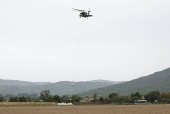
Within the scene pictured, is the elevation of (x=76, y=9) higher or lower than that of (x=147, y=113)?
higher

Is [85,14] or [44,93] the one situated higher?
[85,14]

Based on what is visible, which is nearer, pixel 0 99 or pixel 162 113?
pixel 162 113

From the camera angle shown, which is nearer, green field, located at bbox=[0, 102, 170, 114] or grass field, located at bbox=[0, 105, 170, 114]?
grass field, located at bbox=[0, 105, 170, 114]

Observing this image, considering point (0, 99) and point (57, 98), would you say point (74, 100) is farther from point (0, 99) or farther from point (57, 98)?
point (0, 99)

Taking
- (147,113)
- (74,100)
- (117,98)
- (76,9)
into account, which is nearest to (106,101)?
(117,98)

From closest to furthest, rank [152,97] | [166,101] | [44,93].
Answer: [166,101]
[152,97]
[44,93]

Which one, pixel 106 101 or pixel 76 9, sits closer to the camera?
pixel 76 9

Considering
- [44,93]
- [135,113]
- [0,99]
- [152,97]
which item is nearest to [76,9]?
[135,113]

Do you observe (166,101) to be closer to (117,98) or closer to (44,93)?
(117,98)

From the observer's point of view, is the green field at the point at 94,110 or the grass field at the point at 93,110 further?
the green field at the point at 94,110

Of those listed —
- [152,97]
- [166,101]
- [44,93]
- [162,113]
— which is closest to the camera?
[162,113]
